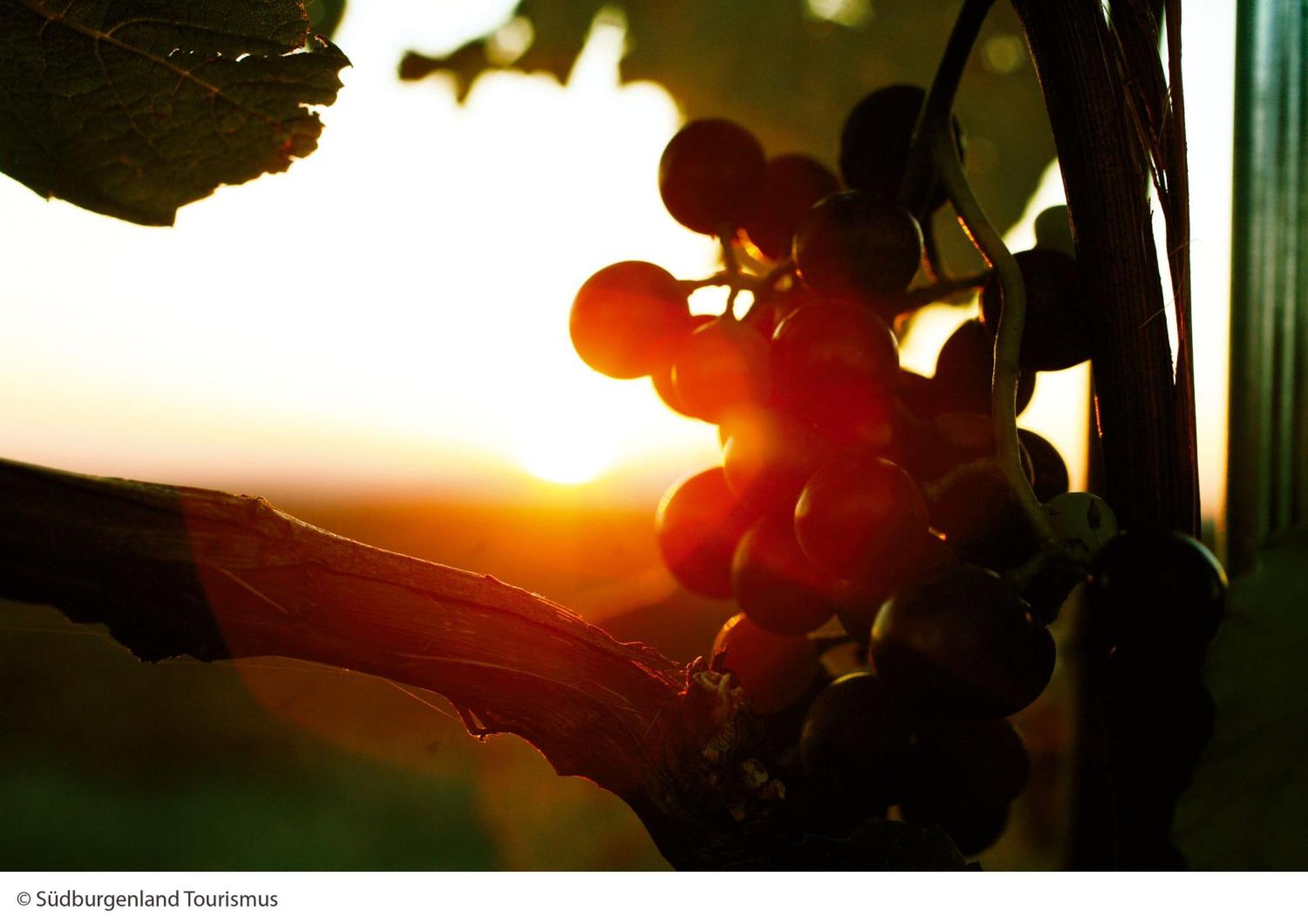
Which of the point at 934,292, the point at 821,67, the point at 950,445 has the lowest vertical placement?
the point at 950,445

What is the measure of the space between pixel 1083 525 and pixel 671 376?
0.90 feet

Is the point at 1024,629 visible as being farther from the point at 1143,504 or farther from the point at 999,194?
the point at 999,194

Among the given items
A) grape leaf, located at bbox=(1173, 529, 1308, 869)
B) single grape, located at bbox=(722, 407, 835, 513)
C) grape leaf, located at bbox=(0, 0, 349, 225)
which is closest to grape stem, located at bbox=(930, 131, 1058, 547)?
single grape, located at bbox=(722, 407, 835, 513)

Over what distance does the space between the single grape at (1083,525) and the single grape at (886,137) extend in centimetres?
26

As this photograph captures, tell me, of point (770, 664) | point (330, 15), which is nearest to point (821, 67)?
point (330, 15)

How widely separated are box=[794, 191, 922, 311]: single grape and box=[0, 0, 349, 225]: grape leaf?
0.30m

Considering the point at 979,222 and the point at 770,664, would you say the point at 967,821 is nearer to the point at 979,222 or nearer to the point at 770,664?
the point at 770,664

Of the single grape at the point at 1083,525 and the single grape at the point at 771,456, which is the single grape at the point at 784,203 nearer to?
the single grape at the point at 771,456

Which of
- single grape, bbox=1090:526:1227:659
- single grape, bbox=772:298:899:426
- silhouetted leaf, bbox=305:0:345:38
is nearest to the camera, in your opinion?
single grape, bbox=1090:526:1227:659

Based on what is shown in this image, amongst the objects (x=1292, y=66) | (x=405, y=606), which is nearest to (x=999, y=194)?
(x=1292, y=66)

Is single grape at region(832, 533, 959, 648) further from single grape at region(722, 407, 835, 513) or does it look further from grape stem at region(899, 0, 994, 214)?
grape stem at region(899, 0, 994, 214)

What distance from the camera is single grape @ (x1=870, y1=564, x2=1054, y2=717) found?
410mm

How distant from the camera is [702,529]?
1.98 feet

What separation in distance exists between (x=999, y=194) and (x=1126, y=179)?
0.94 meters
